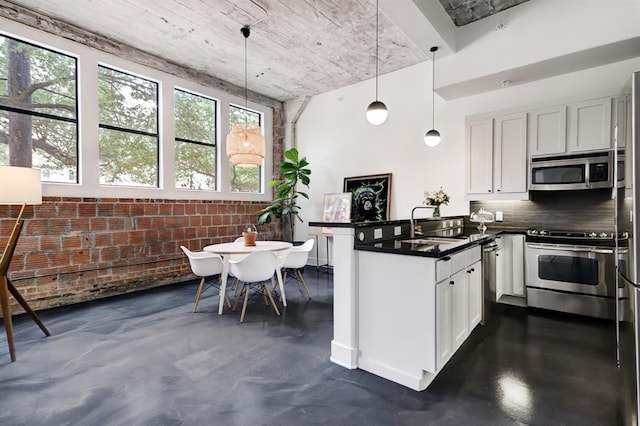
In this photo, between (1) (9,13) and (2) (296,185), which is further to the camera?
(2) (296,185)

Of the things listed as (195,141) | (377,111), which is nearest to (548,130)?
(377,111)

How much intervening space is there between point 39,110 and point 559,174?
6406mm

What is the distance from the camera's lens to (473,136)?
4.27 m

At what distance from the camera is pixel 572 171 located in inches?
142

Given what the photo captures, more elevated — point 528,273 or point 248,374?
point 528,273

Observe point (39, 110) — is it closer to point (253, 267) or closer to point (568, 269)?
point (253, 267)

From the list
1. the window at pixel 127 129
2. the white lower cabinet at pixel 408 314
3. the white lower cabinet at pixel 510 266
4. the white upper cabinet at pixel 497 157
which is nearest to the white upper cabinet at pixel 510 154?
the white upper cabinet at pixel 497 157

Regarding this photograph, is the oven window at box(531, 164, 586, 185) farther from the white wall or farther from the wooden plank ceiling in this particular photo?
the wooden plank ceiling

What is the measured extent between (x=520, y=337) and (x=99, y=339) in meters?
4.04

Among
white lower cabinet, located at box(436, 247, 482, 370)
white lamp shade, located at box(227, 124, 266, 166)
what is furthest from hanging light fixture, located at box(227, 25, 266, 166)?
white lower cabinet, located at box(436, 247, 482, 370)

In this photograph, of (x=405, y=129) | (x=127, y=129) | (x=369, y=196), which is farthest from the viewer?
(x=369, y=196)

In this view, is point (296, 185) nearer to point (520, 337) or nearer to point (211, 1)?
point (211, 1)

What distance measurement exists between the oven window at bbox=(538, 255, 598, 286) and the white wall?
1329 millimetres

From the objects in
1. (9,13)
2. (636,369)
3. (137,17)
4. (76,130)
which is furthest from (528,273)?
(9,13)
